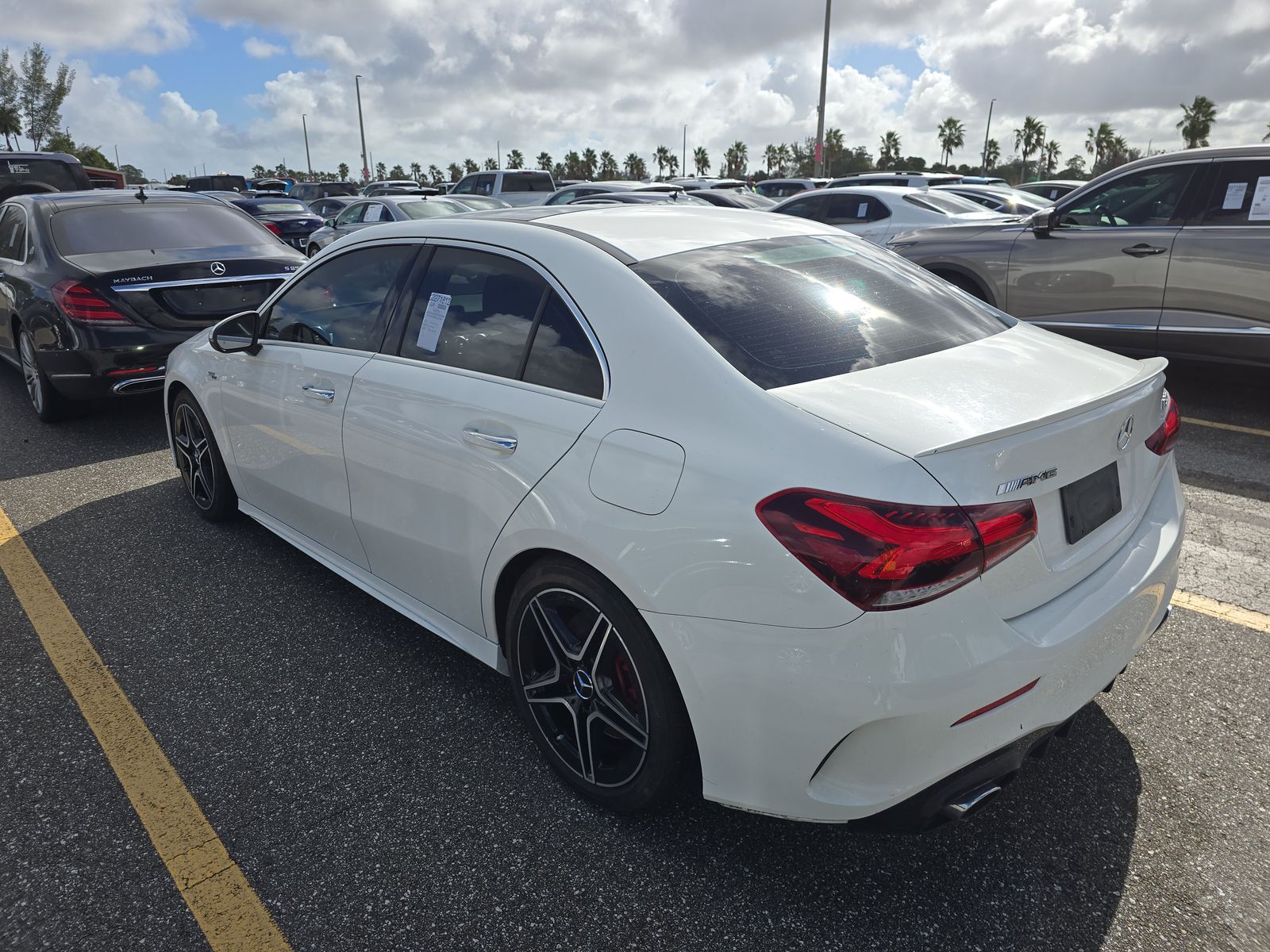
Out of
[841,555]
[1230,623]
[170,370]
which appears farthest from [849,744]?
[170,370]

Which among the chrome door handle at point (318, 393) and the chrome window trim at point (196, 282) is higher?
the chrome window trim at point (196, 282)

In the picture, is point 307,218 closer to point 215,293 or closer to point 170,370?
point 215,293

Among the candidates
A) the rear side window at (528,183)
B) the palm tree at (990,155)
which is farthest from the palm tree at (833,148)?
the rear side window at (528,183)

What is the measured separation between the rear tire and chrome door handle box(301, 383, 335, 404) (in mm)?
3976

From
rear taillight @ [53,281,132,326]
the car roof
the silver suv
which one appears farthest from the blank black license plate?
rear taillight @ [53,281,132,326]

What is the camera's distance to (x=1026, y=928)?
2072mm

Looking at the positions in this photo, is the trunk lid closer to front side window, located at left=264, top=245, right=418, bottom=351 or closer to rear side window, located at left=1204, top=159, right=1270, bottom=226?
front side window, located at left=264, top=245, right=418, bottom=351

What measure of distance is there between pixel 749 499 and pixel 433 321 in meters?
1.53

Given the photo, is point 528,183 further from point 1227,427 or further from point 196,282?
point 1227,427

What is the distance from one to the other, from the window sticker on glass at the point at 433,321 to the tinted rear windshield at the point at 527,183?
19052 mm

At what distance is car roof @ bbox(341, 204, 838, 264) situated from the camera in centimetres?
271

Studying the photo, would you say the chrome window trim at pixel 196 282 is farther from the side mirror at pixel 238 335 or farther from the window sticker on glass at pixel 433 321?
the window sticker on glass at pixel 433 321

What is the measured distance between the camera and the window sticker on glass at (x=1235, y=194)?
5.98m

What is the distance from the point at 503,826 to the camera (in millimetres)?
2463
